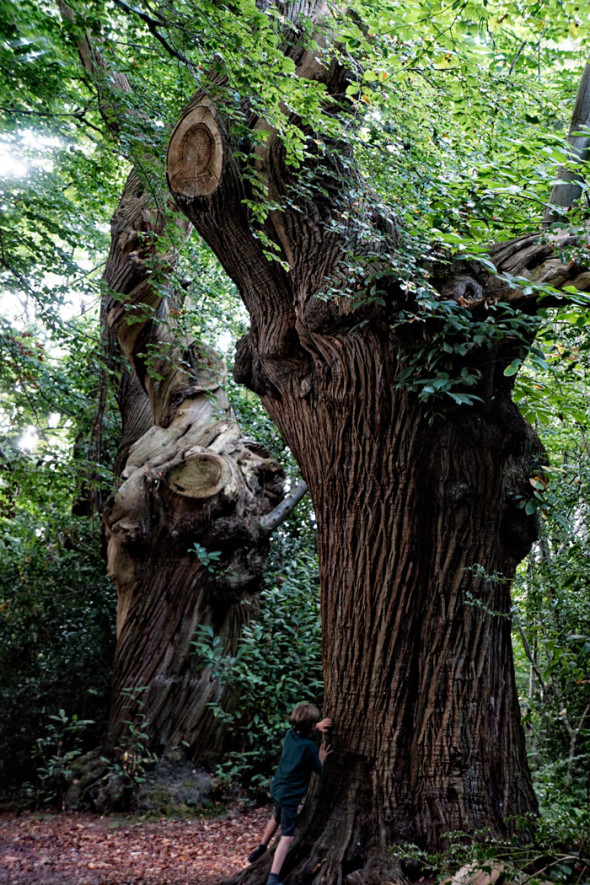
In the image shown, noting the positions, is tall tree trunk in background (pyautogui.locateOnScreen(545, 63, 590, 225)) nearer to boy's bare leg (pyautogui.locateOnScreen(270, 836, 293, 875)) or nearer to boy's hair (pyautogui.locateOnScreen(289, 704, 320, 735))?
boy's hair (pyautogui.locateOnScreen(289, 704, 320, 735))

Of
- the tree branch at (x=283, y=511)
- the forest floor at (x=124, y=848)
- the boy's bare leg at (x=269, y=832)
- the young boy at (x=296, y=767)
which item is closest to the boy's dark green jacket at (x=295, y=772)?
the young boy at (x=296, y=767)

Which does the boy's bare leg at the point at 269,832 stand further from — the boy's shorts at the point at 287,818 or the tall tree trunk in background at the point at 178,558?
the tall tree trunk in background at the point at 178,558

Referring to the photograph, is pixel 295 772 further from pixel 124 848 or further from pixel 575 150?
pixel 575 150

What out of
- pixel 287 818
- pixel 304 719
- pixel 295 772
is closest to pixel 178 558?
pixel 304 719

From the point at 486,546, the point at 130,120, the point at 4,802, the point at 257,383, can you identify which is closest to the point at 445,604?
the point at 486,546

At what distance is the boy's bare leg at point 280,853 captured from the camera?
161 inches

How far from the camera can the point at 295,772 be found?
4.48m

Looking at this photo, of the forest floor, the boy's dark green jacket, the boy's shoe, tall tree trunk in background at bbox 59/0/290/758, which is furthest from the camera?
tall tree trunk in background at bbox 59/0/290/758

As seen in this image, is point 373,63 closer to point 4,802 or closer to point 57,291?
point 57,291

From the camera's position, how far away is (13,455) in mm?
6414

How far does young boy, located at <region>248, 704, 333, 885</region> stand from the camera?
14.4 feet

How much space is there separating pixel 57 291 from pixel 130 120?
5.30 feet

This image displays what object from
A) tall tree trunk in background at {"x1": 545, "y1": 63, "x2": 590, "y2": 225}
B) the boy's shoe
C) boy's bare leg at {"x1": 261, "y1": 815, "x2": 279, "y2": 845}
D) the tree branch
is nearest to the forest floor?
the boy's shoe

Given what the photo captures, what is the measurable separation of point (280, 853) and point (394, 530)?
6.83ft
